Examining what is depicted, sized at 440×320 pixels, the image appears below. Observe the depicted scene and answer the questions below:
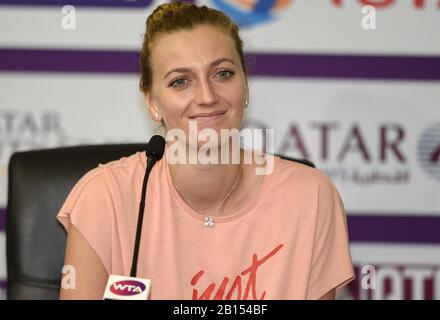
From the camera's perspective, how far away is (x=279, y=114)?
7.82ft

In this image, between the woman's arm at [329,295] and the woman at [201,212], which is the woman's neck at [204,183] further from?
the woman's arm at [329,295]

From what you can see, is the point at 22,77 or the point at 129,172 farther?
the point at 22,77

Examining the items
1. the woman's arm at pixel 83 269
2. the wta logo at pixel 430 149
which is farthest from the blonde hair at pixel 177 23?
the wta logo at pixel 430 149

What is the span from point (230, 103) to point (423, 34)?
113 centimetres

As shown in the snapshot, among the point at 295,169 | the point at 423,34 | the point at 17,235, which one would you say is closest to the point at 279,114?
the point at 423,34

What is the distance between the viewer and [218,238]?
1.54m

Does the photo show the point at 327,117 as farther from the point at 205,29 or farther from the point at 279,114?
the point at 205,29

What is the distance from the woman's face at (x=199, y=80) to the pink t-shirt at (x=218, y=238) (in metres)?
0.19

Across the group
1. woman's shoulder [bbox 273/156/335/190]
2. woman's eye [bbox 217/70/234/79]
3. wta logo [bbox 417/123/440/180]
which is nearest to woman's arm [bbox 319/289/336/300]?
woman's shoulder [bbox 273/156/335/190]

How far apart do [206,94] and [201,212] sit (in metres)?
0.29

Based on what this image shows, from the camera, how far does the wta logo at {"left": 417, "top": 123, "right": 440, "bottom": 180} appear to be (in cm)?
238

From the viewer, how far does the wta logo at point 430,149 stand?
2.38 metres

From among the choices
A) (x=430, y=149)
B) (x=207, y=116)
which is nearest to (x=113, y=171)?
(x=207, y=116)
